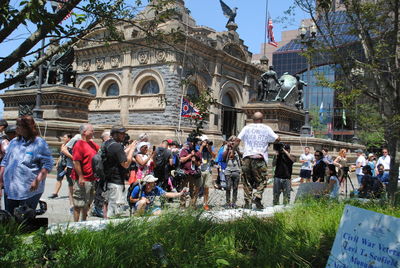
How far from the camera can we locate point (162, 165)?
947cm

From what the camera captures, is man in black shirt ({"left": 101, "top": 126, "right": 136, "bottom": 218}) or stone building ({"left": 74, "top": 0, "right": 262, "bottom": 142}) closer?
man in black shirt ({"left": 101, "top": 126, "right": 136, "bottom": 218})

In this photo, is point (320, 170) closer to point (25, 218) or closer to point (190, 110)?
point (190, 110)

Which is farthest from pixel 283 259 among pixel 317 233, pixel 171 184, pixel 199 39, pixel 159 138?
pixel 199 39

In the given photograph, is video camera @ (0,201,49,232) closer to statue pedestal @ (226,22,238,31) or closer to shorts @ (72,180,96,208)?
shorts @ (72,180,96,208)

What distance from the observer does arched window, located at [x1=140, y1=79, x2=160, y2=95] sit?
27078 millimetres

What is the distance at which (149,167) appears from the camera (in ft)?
31.8

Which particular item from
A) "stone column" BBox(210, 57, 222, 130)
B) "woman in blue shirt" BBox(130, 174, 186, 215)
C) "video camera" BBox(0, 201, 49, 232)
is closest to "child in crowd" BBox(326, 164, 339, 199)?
"woman in blue shirt" BBox(130, 174, 186, 215)

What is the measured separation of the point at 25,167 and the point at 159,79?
21.7m

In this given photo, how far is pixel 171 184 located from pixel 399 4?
6.39 m

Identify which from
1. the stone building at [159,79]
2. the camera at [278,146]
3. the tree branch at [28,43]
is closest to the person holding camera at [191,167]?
the camera at [278,146]

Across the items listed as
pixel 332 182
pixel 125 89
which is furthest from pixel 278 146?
pixel 125 89

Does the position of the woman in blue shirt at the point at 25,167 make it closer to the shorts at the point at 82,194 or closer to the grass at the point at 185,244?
the grass at the point at 185,244

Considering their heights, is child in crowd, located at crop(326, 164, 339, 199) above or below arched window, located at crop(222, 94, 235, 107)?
below

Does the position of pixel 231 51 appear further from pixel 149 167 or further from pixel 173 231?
pixel 173 231
